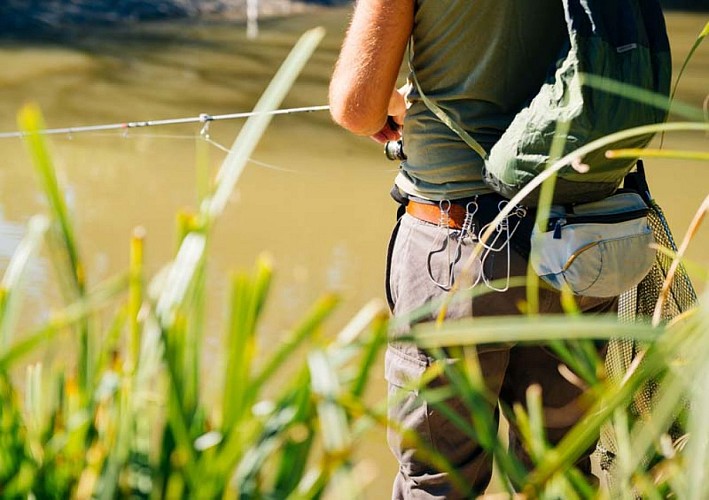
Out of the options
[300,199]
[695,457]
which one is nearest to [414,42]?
[695,457]

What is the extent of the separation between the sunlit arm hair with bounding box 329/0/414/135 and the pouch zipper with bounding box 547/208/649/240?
1.10 ft

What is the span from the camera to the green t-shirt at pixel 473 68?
166 cm

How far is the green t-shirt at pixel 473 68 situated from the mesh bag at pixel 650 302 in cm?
28

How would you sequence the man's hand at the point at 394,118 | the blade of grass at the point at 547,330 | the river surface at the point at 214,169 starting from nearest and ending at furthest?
the blade of grass at the point at 547,330 → the man's hand at the point at 394,118 → the river surface at the point at 214,169

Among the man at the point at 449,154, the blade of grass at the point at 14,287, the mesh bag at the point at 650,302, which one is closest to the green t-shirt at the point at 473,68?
the man at the point at 449,154

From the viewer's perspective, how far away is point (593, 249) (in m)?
1.64

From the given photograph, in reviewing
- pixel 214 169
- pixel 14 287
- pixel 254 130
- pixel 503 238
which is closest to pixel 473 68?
pixel 503 238

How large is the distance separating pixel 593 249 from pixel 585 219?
0.16 feet

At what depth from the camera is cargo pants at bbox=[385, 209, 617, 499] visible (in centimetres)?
174

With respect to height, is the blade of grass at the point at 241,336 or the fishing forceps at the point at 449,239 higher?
the blade of grass at the point at 241,336

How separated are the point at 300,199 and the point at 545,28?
272 centimetres

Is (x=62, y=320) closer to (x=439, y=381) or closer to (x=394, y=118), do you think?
(x=439, y=381)

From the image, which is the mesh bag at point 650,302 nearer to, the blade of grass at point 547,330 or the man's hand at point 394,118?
the man's hand at point 394,118

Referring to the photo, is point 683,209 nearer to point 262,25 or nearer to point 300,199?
point 300,199
